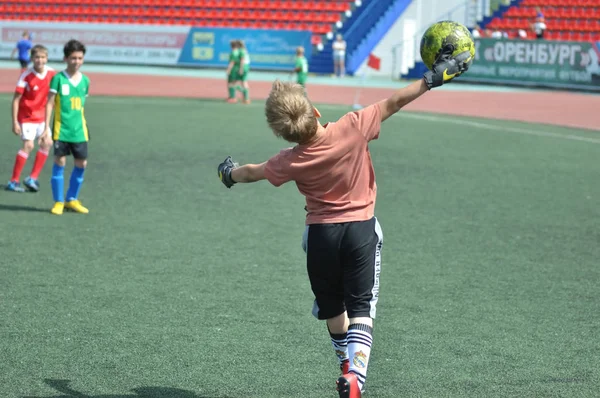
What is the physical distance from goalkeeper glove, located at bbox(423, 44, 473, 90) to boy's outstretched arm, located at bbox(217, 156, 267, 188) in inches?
37.8

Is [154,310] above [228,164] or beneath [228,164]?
Answer: beneath

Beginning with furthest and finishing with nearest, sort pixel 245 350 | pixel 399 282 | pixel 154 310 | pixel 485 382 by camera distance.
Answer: pixel 399 282
pixel 154 310
pixel 245 350
pixel 485 382

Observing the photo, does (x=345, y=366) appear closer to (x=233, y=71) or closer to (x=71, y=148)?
(x=71, y=148)

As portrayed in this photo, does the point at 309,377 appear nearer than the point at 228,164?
No

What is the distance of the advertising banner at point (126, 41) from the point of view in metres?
41.1

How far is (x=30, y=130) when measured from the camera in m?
12.5

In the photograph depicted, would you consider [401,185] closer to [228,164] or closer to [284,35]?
[228,164]

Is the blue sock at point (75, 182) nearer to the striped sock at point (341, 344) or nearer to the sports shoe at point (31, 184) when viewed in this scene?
the sports shoe at point (31, 184)

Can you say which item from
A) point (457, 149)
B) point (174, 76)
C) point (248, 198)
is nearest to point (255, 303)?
point (248, 198)

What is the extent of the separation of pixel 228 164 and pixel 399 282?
11.3 feet

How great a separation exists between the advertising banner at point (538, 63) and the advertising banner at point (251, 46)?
804cm

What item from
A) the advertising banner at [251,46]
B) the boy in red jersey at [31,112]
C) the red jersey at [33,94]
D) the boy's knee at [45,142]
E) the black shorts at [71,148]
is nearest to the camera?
the black shorts at [71,148]

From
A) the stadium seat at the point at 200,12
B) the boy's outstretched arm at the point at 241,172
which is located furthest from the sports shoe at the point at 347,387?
the stadium seat at the point at 200,12

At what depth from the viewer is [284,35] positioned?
4006 cm
